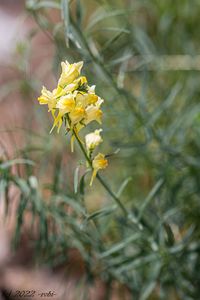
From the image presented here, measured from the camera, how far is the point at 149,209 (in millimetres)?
1661

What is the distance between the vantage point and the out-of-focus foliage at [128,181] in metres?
1.39

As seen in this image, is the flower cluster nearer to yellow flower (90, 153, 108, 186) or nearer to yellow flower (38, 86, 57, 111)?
yellow flower (38, 86, 57, 111)

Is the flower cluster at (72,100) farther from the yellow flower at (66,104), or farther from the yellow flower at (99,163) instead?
the yellow flower at (99,163)

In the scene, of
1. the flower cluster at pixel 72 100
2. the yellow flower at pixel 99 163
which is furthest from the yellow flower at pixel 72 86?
the yellow flower at pixel 99 163

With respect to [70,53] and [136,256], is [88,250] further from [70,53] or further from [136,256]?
[70,53]

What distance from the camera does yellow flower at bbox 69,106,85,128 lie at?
971 millimetres

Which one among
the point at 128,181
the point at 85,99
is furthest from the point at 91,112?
the point at 128,181

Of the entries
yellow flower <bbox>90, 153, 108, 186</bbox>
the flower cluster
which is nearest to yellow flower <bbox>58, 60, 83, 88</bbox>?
the flower cluster

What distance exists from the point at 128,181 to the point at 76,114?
1.16ft

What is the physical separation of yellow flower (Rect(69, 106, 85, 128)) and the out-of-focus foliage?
0.23 metres

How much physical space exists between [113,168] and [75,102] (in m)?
1.18

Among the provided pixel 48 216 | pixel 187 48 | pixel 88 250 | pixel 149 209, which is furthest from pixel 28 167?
pixel 187 48

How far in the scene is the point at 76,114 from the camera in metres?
0.97

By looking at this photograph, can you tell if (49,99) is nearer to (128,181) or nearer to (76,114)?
(76,114)
